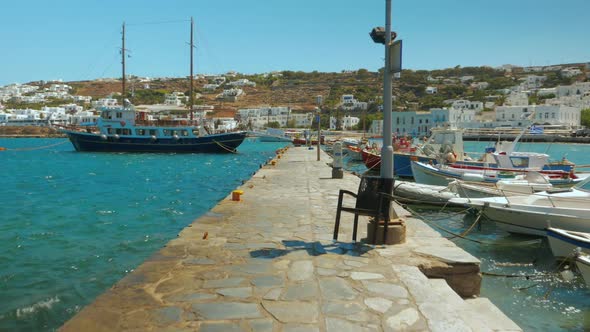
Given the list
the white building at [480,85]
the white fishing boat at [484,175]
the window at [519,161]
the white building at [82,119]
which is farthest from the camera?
the white building at [480,85]

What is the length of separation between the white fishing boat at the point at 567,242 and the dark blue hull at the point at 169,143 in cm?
4148

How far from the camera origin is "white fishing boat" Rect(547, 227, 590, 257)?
23.1ft

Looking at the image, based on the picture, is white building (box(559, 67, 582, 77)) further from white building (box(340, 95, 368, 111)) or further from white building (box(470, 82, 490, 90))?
white building (box(340, 95, 368, 111))

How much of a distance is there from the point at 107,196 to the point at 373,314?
1577cm

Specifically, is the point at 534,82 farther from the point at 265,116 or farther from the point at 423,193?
the point at 423,193

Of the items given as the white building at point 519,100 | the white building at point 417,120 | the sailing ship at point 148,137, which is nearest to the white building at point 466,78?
the white building at point 519,100

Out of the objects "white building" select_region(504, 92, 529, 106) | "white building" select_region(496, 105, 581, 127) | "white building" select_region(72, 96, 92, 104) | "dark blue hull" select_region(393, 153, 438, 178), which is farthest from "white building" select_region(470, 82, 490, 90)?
"dark blue hull" select_region(393, 153, 438, 178)

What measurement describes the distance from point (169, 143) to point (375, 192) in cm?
4393

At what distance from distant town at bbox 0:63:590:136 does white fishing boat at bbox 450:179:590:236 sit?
236 ft

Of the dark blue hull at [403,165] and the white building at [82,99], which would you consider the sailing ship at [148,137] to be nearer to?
the dark blue hull at [403,165]

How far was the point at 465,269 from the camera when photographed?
Answer: 518cm

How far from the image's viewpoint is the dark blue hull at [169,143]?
155ft

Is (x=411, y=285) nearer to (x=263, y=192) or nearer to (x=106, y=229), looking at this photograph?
(x=263, y=192)

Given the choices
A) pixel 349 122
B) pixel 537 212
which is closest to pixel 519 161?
pixel 537 212
